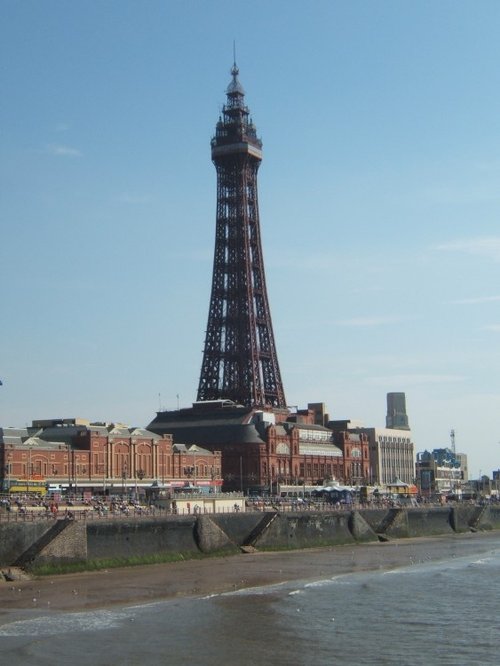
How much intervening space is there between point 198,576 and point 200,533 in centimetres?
923

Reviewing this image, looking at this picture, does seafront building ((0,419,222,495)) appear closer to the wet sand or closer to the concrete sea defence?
the concrete sea defence

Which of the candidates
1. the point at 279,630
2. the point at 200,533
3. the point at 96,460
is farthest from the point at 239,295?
the point at 279,630

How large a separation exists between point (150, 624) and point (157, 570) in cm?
1703

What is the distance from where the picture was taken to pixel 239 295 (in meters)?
143

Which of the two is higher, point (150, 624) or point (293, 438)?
point (293, 438)

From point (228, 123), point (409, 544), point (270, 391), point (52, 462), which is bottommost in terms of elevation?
point (409, 544)

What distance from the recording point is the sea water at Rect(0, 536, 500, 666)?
32.5m

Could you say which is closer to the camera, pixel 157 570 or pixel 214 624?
pixel 214 624

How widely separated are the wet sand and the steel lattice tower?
217 ft

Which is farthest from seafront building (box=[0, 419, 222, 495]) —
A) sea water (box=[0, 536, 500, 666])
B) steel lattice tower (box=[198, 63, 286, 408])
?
sea water (box=[0, 536, 500, 666])

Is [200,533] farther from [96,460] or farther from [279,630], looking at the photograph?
[96,460]

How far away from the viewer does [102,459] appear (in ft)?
348

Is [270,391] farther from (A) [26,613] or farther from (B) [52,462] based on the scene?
(A) [26,613]

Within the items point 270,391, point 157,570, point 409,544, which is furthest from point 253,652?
point 270,391
